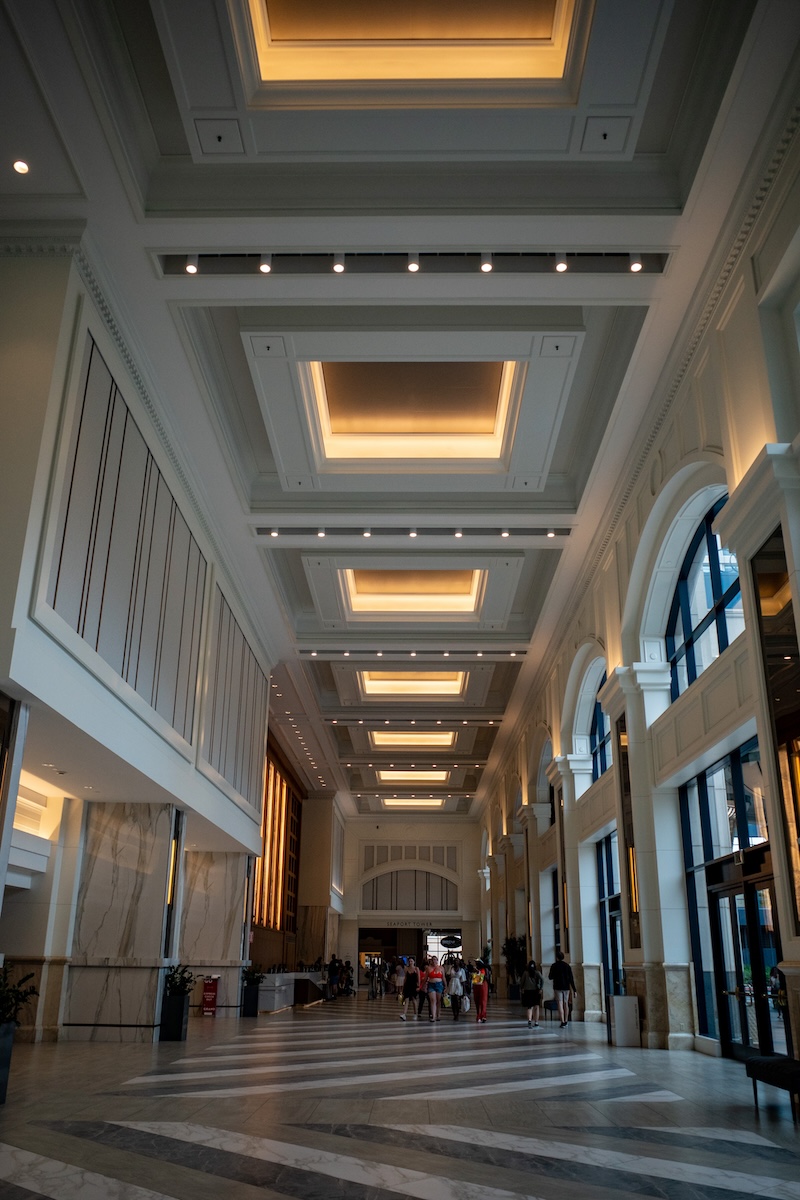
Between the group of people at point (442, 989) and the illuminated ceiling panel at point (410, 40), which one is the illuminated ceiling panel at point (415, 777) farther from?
the illuminated ceiling panel at point (410, 40)

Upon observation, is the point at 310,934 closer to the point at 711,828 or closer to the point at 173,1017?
the point at 173,1017

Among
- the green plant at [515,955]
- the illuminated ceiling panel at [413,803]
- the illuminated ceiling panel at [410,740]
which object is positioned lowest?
the green plant at [515,955]

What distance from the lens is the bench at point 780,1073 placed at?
256 inches

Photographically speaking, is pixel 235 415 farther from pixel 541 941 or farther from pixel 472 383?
pixel 541 941

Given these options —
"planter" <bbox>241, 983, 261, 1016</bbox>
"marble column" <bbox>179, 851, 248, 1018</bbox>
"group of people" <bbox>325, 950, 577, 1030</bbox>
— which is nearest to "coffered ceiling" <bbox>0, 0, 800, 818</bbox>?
"marble column" <bbox>179, 851, 248, 1018</bbox>

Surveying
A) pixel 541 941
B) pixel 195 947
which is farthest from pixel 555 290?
pixel 541 941

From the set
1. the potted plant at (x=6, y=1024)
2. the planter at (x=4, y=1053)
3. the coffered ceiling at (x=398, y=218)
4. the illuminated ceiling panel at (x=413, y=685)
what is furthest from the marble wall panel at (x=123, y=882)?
the illuminated ceiling panel at (x=413, y=685)

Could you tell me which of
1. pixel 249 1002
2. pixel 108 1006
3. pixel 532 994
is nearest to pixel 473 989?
pixel 532 994

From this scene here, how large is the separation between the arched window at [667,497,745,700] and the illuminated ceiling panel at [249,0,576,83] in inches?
214

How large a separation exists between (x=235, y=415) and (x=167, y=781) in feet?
15.9

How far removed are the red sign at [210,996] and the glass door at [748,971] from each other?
33.8ft

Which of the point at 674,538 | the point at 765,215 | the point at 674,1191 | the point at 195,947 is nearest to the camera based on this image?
the point at 674,1191

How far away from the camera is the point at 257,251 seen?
9297mm

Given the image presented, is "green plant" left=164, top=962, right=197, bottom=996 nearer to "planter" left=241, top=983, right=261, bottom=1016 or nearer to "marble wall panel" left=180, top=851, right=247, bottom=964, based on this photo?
"marble wall panel" left=180, top=851, right=247, bottom=964
